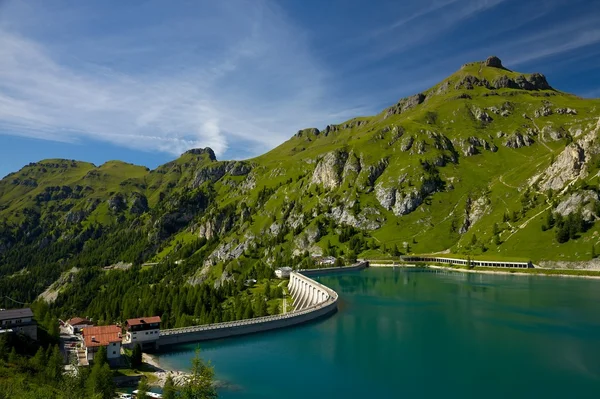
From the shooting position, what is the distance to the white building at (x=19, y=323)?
2773 inches

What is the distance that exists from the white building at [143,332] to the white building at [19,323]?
50.7ft

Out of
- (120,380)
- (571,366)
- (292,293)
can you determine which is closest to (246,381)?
(120,380)

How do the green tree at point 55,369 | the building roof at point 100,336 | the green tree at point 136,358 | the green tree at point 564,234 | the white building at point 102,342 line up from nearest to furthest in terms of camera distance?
the green tree at point 55,369, the white building at point 102,342, the building roof at point 100,336, the green tree at point 136,358, the green tree at point 564,234

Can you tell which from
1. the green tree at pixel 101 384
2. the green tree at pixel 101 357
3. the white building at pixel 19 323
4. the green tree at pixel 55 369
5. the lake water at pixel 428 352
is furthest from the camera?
the white building at pixel 19 323

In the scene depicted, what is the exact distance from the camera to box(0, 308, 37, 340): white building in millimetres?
70438

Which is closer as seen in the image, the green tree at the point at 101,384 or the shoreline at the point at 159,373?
the green tree at the point at 101,384

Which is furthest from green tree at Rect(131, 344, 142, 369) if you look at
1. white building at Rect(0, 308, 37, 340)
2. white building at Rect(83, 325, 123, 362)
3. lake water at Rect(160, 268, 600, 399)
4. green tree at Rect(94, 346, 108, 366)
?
white building at Rect(0, 308, 37, 340)

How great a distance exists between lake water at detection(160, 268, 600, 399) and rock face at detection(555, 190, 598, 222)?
62.5m

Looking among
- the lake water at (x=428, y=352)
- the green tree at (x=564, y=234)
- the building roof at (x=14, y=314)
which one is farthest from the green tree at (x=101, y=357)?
the green tree at (x=564, y=234)

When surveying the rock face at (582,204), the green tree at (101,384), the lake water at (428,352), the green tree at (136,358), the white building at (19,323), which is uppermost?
the rock face at (582,204)

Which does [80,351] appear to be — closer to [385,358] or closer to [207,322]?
[207,322]

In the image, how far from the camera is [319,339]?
91625 mm

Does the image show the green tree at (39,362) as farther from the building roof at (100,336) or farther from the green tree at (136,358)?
the green tree at (136,358)

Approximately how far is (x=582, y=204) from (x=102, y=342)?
669 feet
